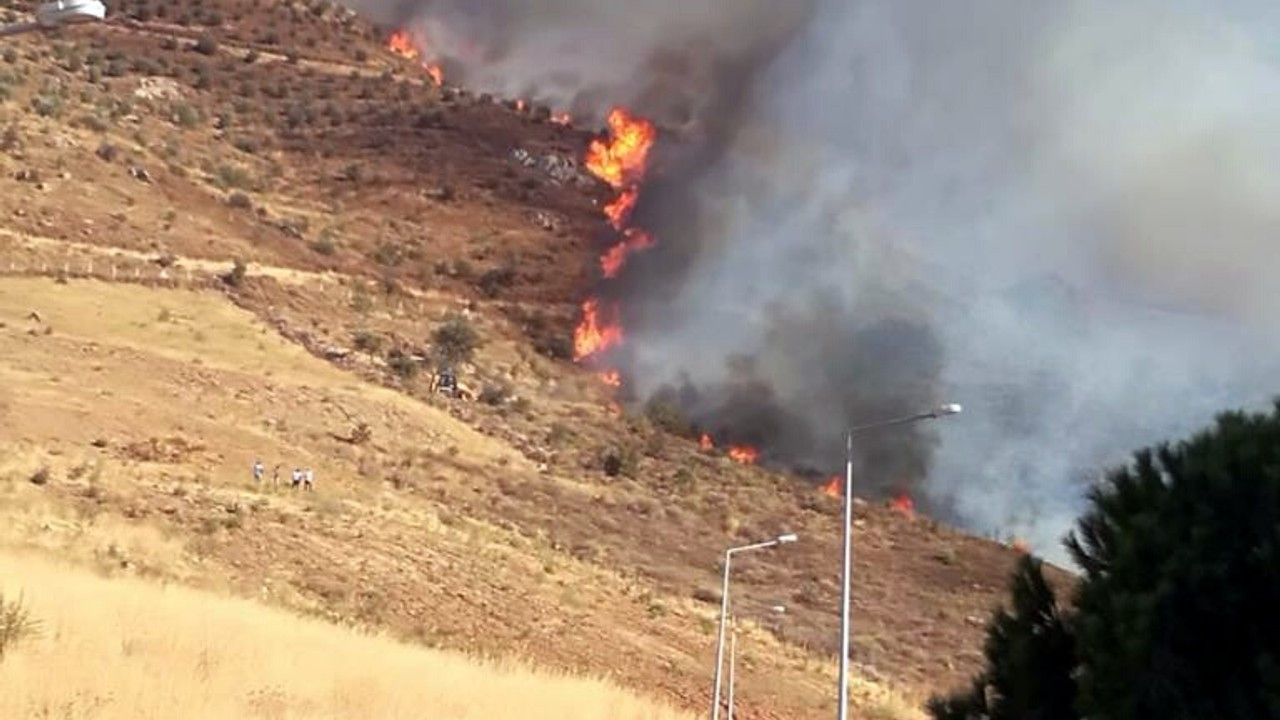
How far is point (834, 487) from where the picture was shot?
76.1 m

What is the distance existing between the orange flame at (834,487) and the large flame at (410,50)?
81379 millimetres

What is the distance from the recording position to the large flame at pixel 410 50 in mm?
152375

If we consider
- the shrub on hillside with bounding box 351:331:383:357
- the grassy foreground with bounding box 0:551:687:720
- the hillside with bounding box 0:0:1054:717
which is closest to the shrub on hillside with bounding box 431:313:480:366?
the hillside with bounding box 0:0:1054:717

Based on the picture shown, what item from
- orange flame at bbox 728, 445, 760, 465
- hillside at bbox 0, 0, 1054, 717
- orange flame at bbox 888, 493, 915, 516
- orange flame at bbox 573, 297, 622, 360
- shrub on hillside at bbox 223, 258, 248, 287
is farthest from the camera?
orange flame at bbox 573, 297, 622, 360

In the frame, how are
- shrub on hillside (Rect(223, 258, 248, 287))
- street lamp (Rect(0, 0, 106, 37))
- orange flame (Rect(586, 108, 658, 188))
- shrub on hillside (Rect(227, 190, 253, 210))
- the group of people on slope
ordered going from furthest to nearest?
1. orange flame (Rect(586, 108, 658, 188))
2. shrub on hillside (Rect(227, 190, 253, 210))
3. shrub on hillside (Rect(223, 258, 248, 287))
4. the group of people on slope
5. street lamp (Rect(0, 0, 106, 37))

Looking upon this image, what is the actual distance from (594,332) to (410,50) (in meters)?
67.4

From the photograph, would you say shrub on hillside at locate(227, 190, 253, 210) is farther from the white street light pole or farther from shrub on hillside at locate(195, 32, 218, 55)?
the white street light pole

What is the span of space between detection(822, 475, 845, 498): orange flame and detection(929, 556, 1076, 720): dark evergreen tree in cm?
5582

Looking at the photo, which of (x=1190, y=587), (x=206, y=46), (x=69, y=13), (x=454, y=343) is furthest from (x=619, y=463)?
(x=206, y=46)

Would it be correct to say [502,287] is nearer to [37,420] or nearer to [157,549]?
[37,420]

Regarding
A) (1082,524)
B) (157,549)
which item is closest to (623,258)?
(157,549)

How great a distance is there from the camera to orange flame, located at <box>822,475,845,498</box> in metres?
73.0

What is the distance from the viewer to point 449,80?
152 metres

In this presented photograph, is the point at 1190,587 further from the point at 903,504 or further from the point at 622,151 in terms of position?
the point at 622,151
